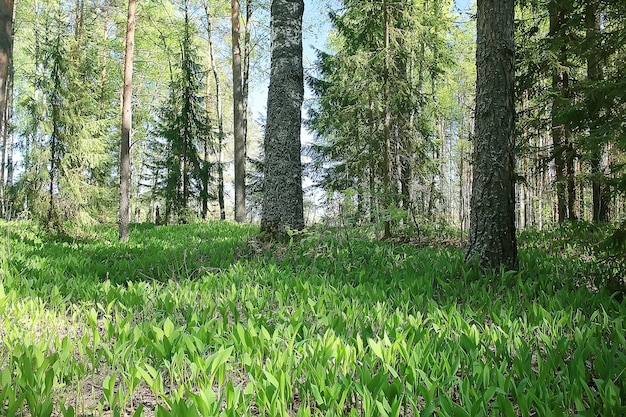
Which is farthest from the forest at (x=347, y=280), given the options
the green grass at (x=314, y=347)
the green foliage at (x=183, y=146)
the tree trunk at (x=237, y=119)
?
the tree trunk at (x=237, y=119)

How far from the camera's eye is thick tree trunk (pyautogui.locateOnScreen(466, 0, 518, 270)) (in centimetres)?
441

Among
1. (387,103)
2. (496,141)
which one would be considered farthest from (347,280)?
(387,103)

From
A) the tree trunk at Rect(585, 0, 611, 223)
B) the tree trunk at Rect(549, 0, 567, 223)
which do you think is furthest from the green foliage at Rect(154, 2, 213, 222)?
the tree trunk at Rect(585, 0, 611, 223)

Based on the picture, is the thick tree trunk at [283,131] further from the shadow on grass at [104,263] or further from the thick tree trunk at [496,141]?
the thick tree trunk at [496,141]

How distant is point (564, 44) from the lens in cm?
863

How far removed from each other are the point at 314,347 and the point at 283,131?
15.5 feet

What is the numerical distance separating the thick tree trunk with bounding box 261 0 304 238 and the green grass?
6.08ft

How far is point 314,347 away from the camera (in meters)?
2.28

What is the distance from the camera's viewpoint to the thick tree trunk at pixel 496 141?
14.5 feet

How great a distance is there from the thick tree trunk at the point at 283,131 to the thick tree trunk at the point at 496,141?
9.66ft

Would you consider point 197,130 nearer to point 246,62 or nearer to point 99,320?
point 246,62

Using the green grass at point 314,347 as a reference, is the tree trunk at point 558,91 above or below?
above

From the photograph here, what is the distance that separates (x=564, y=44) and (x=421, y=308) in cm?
818

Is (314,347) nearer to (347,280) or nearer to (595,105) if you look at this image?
(347,280)
